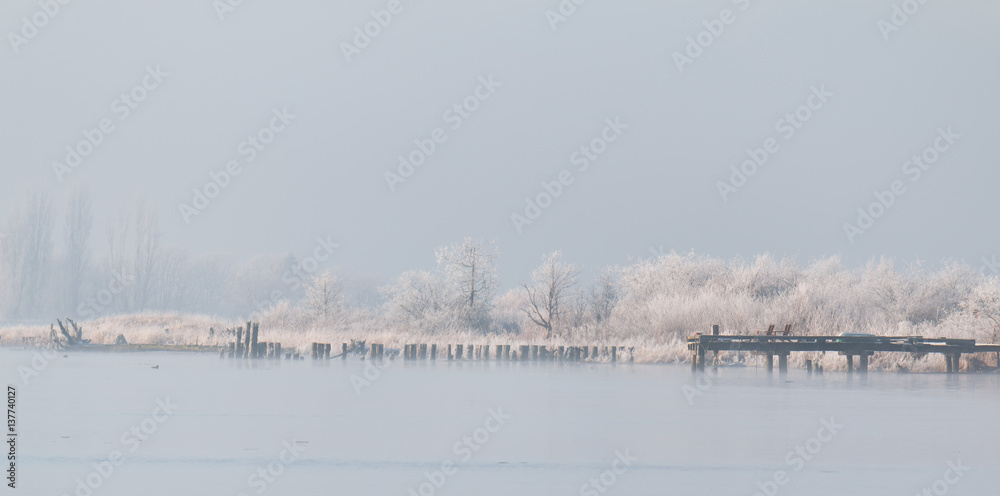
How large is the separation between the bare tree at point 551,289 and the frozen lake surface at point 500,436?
19691mm

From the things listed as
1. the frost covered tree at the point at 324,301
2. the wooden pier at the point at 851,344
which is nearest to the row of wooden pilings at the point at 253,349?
the frost covered tree at the point at 324,301

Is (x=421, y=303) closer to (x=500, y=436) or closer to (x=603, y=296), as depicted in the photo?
(x=603, y=296)

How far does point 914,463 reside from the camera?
36.8 feet

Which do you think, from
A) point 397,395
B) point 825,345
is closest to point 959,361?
point 825,345

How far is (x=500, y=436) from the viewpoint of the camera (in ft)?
43.9

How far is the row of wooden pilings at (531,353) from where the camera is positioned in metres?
32.2

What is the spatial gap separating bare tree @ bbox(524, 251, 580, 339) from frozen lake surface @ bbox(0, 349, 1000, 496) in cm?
1969

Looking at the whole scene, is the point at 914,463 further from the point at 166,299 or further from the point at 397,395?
the point at 166,299

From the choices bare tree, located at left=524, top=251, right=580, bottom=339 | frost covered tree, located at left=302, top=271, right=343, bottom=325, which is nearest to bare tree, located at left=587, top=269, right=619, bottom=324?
bare tree, located at left=524, top=251, right=580, bottom=339

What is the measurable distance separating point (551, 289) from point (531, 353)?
9.87 meters

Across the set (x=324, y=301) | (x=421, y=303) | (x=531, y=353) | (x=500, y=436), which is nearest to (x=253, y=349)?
(x=531, y=353)

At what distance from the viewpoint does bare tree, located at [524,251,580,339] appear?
43.0 meters

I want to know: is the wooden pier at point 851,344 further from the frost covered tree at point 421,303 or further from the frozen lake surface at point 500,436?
the frost covered tree at point 421,303

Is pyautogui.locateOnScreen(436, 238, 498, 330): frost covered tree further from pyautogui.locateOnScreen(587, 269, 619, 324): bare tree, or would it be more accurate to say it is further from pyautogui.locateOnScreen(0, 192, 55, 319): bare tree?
pyautogui.locateOnScreen(0, 192, 55, 319): bare tree
